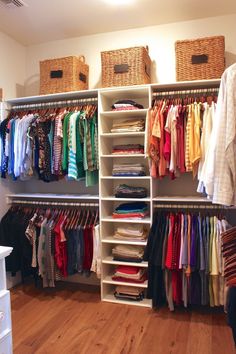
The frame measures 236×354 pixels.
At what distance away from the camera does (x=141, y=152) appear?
2725 mm

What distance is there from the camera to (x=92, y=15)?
8.87 ft

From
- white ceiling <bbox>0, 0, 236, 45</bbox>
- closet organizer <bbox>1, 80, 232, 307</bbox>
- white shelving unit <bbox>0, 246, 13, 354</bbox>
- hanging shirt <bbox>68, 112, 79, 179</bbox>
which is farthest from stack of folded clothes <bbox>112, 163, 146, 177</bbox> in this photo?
white shelving unit <bbox>0, 246, 13, 354</bbox>

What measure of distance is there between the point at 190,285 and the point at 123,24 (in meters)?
2.51

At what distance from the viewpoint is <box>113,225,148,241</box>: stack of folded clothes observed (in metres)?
2.71

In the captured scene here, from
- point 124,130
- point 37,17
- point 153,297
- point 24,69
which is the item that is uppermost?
point 37,17

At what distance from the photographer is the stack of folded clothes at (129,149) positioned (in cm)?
274

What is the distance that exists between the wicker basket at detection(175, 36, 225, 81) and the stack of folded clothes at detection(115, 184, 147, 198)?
1047 mm

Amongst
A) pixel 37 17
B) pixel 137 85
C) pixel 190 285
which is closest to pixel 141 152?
pixel 137 85

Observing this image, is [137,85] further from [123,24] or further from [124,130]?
[123,24]

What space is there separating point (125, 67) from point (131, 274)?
6.19ft

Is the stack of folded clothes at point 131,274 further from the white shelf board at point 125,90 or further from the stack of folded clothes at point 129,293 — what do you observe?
the white shelf board at point 125,90

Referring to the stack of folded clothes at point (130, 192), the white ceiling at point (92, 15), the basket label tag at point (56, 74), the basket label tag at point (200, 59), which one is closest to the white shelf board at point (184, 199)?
the stack of folded clothes at point (130, 192)

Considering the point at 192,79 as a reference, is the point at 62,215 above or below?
below

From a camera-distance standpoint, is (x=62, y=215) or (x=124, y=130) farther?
(x=62, y=215)
